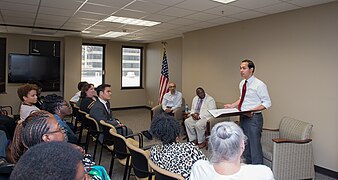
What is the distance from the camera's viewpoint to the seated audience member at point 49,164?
686 mm

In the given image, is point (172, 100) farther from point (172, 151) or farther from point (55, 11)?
point (172, 151)

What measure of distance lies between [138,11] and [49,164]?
13.9ft

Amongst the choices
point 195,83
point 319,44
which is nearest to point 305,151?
point 319,44

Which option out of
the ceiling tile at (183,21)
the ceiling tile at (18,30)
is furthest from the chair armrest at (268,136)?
A: the ceiling tile at (18,30)

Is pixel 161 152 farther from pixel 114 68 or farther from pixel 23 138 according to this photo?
pixel 114 68

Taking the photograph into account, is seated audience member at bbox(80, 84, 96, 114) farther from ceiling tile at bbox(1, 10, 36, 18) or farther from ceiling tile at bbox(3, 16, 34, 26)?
ceiling tile at bbox(3, 16, 34, 26)

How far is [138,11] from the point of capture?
459 cm

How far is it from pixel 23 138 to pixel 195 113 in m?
4.31

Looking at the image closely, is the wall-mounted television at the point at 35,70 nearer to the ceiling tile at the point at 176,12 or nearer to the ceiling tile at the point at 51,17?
the ceiling tile at the point at 51,17

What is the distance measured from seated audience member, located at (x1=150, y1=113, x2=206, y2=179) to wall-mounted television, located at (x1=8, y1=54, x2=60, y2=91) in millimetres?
6924

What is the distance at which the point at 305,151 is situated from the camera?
135 inches

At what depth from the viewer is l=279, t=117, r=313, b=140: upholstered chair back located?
3.47 meters

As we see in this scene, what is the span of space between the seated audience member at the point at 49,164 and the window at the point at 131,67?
9250 mm

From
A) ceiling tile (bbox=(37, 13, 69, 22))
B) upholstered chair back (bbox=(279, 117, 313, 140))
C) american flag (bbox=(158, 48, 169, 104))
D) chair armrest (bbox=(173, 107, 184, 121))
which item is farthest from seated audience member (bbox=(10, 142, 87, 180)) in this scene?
american flag (bbox=(158, 48, 169, 104))
